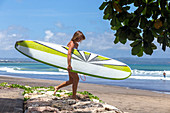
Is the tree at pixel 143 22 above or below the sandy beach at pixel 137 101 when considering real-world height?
above

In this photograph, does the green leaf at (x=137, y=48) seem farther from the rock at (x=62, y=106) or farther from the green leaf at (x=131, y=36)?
the rock at (x=62, y=106)

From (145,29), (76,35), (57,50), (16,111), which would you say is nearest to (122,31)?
(145,29)

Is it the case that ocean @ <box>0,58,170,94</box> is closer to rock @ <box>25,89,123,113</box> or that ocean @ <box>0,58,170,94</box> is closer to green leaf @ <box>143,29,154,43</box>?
rock @ <box>25,89,123,113</box>

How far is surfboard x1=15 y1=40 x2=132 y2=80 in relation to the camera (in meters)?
7.66

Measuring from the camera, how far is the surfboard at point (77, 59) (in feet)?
25.1

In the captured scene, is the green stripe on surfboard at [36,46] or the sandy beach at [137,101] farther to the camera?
the sandy beach at [137,101]

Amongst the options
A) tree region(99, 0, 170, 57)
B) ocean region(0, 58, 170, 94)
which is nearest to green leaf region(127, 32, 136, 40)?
tree region(99, 0, 170, 57)

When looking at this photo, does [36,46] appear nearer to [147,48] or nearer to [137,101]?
[137,101]

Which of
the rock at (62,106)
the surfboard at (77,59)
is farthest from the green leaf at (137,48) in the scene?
the surfboard at (77,59)

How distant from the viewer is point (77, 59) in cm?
755

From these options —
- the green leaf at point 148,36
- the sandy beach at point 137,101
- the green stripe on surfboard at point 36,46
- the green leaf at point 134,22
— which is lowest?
the sandy beach at point 137,101

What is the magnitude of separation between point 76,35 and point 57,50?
3.33 ft

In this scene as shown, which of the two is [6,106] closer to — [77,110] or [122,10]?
[77,110]

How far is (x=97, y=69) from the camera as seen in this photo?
7.84m
